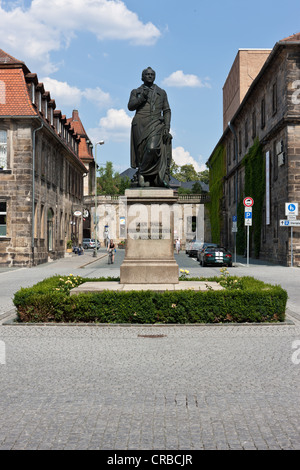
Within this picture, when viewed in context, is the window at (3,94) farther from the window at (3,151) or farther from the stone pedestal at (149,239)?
the stone pedestal at (149,239)

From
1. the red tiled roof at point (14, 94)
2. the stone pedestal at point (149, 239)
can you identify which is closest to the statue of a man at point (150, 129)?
the stone pedestal at point (149, 239)

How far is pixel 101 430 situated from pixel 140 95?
969cm

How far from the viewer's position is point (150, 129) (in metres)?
12.8

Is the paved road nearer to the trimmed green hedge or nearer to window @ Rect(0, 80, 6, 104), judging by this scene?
the trimmed green hedge

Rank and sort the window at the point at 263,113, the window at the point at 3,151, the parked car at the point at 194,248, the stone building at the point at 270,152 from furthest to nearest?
the parked car at the point at 194,248
the window at the point at 263,113
the window at the point at 3,151
the stone building at the point at 270,152

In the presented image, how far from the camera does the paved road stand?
166 inches

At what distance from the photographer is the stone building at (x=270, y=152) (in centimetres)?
2994

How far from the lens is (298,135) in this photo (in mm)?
30141

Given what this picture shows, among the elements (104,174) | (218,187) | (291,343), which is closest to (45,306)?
(291,343)

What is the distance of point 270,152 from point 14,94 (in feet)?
53.6

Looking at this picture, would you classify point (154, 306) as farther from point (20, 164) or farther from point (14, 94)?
point (14, 94)

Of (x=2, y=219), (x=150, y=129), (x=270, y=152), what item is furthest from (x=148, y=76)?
(x=270, y=152)

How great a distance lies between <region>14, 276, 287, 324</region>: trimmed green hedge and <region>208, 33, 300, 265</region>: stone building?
20.2m

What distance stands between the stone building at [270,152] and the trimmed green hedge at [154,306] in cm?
2025
